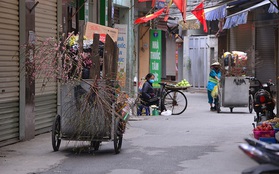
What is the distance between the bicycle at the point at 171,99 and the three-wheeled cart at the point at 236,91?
1.31 meters

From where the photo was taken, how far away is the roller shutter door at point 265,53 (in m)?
28.2

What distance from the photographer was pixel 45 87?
43.0 feet

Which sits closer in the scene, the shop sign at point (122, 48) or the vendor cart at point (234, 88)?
the shop sign at point (122, 48)

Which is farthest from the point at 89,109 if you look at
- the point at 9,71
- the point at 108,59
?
the point at 9,71

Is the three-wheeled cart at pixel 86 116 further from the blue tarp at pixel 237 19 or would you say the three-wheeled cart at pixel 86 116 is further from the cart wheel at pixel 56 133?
the blue tarp at pixel 237 19

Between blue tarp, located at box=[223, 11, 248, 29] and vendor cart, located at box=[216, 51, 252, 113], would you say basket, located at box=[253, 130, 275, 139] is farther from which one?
blue tarp, located at box=[223, 11, 248, 29]

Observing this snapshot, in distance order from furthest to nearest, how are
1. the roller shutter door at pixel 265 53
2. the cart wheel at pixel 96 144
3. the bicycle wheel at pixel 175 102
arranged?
1. the roller shutter door at pixel 265 53
2. the bicycle wheel at pixel 175 102
3. the cart wheel at pixel 96 144

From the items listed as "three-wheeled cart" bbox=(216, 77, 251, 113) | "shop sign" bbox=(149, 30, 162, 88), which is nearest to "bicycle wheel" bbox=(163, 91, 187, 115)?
"three-wheeled cart" bbox=(216, 77, 251, 113)

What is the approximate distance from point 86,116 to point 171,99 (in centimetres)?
1020

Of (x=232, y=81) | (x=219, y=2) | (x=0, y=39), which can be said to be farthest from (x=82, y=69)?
(x=219, y=2)

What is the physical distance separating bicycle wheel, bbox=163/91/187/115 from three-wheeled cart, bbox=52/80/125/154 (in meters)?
9.74

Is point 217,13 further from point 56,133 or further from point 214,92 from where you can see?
point 56,133

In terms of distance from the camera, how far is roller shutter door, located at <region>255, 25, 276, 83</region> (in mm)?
28234

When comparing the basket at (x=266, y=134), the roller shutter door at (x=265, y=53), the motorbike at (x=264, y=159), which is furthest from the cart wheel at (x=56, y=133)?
the roller shutter door at (x=265, y=53)
